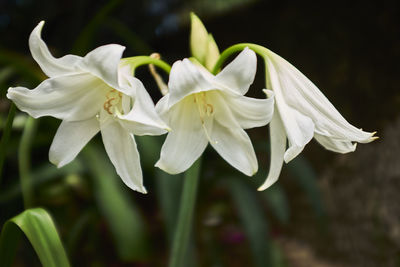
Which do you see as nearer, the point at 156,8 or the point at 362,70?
the point at 362,70

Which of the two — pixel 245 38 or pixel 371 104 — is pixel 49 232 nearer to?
pixel 371 104

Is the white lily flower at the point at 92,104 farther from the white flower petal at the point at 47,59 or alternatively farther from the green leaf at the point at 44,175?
the green leaf at the point at 44,175

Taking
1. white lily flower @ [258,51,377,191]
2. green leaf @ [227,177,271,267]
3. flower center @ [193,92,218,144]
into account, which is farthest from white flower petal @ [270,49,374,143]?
green leaf @ [227,177,271,267]

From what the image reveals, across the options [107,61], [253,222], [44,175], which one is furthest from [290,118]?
[44,175]

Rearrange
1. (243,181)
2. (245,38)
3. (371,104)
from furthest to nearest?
1. (245,38)
2. (371,104)
3. (243,181)

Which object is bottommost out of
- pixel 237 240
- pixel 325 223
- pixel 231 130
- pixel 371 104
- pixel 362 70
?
pixel 237 240

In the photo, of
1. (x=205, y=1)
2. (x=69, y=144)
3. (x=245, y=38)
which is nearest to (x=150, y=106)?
(x=69, y=144)

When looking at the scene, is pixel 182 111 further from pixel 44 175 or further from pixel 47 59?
pixel 44 175

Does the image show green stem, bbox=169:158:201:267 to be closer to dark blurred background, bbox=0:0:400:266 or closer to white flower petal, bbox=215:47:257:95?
white flower petal, bbox=215:47:257:95
